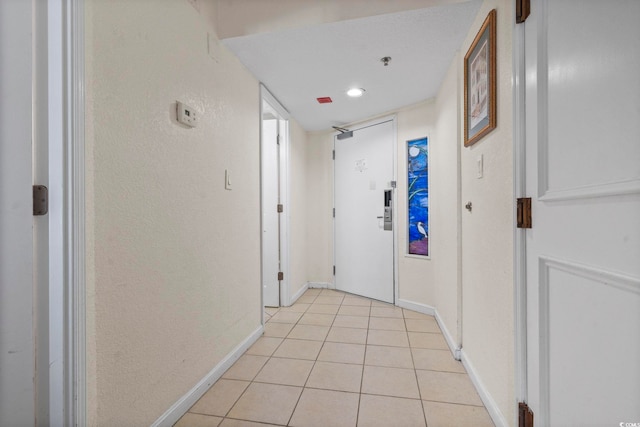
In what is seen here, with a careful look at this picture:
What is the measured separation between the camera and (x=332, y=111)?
3162 millimetres

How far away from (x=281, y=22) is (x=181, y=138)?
0.97 metres

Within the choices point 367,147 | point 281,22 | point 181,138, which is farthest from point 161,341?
point 367,147

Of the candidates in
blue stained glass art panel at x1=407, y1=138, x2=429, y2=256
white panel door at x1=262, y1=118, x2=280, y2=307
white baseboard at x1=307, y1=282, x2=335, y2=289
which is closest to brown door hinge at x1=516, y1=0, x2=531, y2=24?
blue stained glass art panel at x1=407, y1=138, x2=429, y2=256

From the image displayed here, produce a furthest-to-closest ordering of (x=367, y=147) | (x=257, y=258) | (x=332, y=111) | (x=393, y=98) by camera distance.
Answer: (x=367, y=147), (x=332, y=111), (x=393, y=98), (x=257, y=258)

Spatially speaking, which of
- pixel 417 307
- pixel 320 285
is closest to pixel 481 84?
pixel 417 307

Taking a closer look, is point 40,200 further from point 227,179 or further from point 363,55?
point 363,55

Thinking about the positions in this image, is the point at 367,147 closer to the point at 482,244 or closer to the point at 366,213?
the point at 366,213

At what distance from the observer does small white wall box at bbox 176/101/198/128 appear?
143cm

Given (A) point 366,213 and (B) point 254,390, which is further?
(A) point 366,213

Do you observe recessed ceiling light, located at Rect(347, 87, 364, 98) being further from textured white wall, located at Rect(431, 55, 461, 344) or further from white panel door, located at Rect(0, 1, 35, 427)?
white panel door, located at Rect(0, 1, 35, 427)

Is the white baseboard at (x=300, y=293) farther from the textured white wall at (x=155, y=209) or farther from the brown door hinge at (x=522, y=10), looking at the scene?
the brown door hinge at (x=522, y=10)

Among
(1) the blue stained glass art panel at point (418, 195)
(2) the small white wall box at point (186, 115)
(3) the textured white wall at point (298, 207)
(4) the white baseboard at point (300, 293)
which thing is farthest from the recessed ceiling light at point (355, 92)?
(4) the white baseboard at point (300, 293)

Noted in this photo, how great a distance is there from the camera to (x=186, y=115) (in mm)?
1471

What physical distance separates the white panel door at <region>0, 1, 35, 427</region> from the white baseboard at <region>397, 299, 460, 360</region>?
7.10 ft
